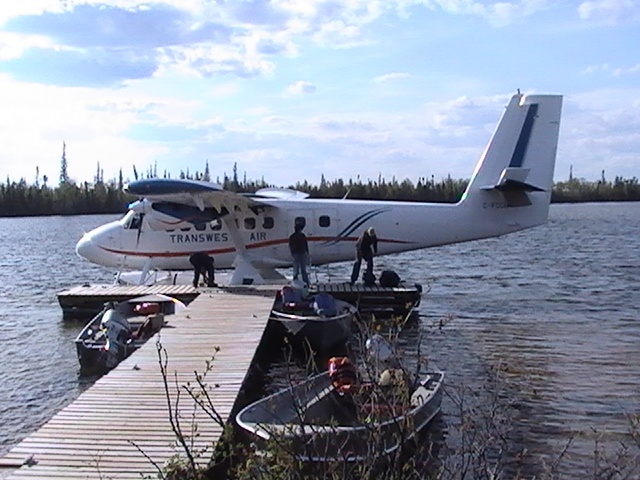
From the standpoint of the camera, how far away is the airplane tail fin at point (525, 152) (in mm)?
19750

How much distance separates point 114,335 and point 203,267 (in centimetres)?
585

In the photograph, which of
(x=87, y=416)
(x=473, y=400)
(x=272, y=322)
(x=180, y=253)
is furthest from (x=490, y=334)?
(x=87, y=416)

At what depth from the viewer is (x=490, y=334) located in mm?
16141

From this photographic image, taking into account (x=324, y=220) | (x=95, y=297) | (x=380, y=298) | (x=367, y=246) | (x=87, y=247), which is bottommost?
(x=95, y=297)

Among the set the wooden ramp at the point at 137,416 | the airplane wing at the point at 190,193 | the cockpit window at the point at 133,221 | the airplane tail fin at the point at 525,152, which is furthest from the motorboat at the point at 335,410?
the cockpit window at the point at 133,221

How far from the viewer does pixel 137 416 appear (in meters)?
8.17

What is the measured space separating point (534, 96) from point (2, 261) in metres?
23.6

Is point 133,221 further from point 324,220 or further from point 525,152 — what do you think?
point 525,152

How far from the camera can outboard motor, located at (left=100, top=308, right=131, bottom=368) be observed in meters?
12.9

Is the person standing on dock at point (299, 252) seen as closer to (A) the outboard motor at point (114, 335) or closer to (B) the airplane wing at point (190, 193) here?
(B) the airplane wing at point (190, 193)

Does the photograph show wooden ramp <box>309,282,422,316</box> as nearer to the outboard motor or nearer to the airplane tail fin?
the airplane tail fin

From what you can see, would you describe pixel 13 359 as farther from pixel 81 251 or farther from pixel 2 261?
pixel 2 261

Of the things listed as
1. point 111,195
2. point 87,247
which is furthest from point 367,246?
point 111,195

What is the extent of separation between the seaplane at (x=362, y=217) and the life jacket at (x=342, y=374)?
10099 mm
